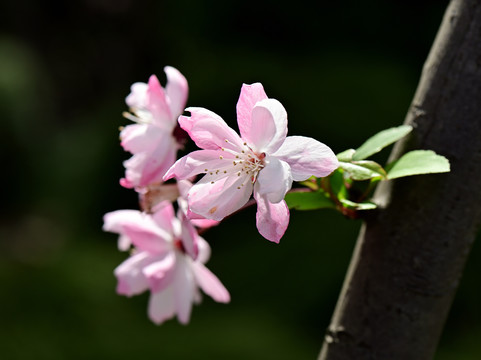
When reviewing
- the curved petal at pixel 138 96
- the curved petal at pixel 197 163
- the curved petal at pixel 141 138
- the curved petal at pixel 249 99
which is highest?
the curved petal at pixel 249 99

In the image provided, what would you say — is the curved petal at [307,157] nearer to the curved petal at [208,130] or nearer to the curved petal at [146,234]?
the curved petal at [208,130]

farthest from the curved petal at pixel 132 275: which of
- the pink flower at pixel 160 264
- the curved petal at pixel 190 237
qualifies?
the curved petal at pixel 190 237

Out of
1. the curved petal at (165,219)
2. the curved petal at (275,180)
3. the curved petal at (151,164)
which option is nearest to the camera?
the curved petal at (275,180)

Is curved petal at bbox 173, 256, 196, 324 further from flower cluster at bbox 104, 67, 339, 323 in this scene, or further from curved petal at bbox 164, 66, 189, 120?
curved petal at bbox 164, 66, 189, 120

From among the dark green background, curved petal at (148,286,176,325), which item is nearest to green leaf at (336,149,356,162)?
curved petal at (148,286,176,325)

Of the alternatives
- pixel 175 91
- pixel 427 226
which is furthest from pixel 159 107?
pixel 427 226

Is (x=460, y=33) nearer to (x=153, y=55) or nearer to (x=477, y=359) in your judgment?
(x=477, y=359)
